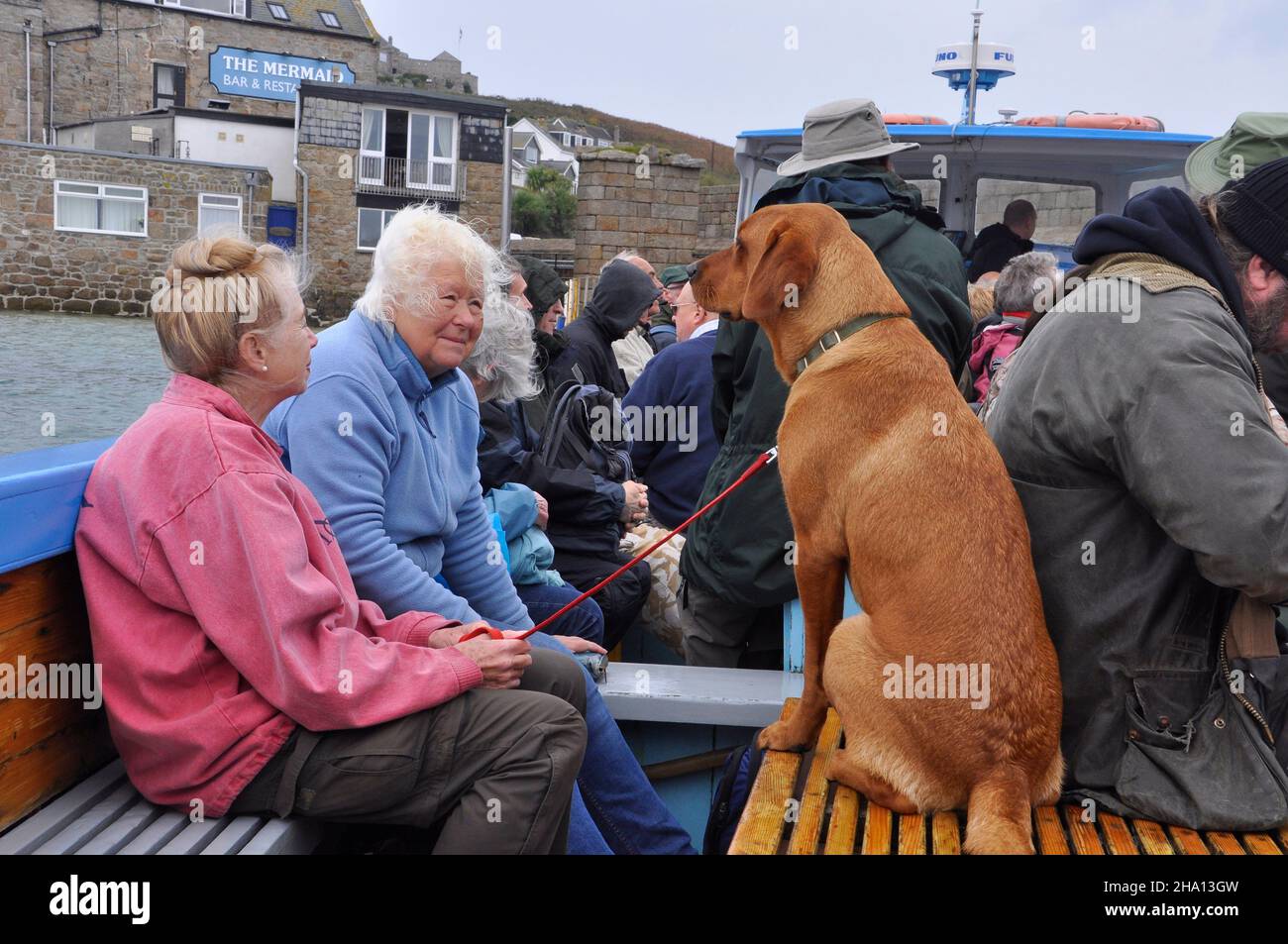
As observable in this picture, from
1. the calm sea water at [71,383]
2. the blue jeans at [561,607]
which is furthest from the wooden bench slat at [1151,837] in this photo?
the calm sea water at [71,383]

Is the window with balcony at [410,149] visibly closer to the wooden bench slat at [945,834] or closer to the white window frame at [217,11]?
the white window frame at [217,11]

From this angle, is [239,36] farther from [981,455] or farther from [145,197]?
[981,455]

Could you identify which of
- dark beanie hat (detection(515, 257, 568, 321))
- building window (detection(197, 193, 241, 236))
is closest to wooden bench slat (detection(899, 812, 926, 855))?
dark beanie hat (detection(515, 257, 568, 321))

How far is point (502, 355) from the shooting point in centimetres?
490

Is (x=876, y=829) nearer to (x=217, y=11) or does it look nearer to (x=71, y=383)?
(x=71, y=383)

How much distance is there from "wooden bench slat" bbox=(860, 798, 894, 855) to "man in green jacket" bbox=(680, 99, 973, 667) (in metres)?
1.22

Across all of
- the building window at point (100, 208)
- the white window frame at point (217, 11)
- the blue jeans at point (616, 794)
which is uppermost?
the white window frame at point (217, 11)

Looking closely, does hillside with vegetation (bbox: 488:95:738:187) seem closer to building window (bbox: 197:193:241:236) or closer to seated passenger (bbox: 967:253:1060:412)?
building window (bbox: 197:193:241:236)

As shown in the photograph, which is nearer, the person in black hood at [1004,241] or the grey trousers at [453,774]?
the grey trousers at [453,774]

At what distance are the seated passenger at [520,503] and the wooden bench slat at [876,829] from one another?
2.01 metres

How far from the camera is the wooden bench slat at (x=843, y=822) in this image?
8.45 ft

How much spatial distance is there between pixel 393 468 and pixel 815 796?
1.54 m

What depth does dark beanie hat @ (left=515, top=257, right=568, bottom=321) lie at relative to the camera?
719 cm

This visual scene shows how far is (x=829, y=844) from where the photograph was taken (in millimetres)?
2586
